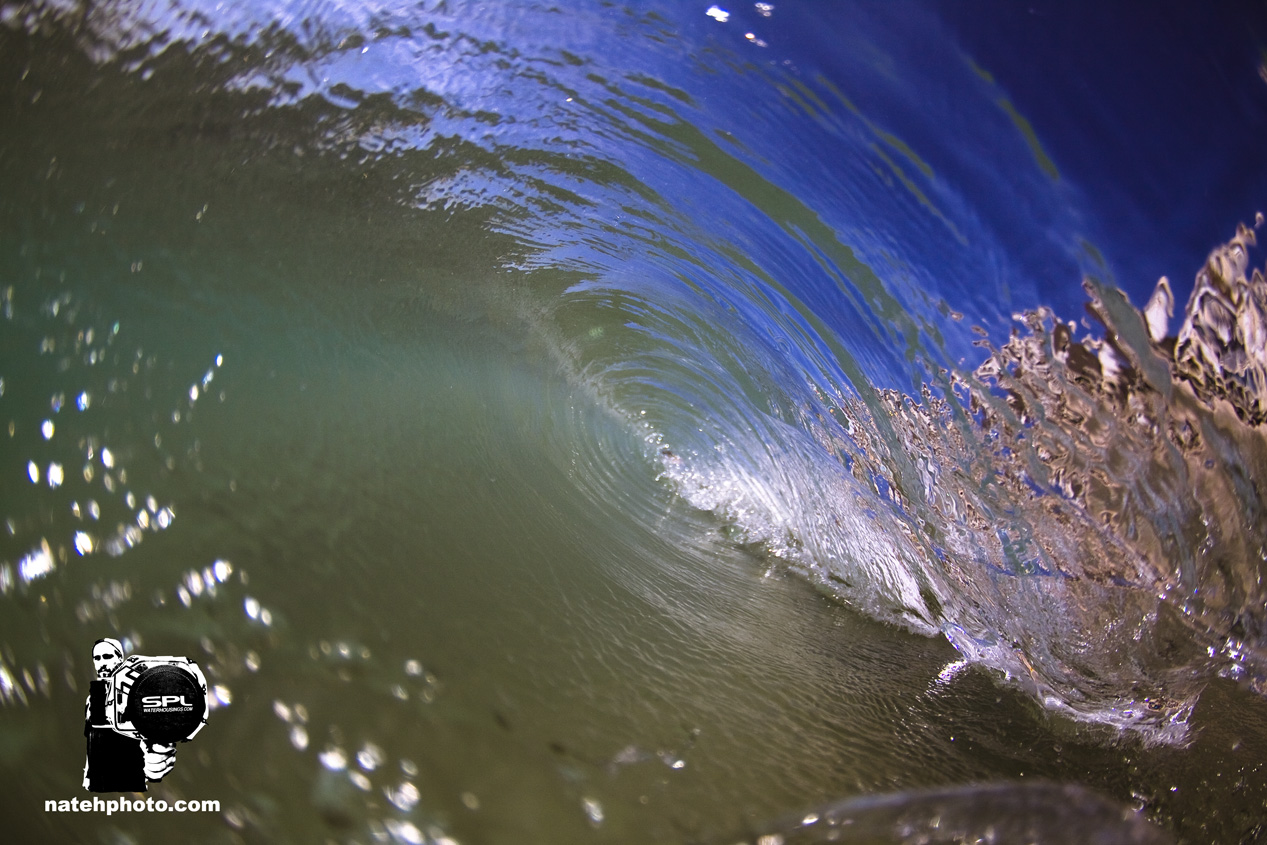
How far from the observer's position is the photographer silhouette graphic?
0.98 meters

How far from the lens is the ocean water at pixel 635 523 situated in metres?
1.23

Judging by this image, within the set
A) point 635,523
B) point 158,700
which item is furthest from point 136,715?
point 635,523

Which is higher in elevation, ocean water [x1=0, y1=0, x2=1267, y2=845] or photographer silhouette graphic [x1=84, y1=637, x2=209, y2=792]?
ocean water [x1=0, y1=0, x2=1267, y2=845]

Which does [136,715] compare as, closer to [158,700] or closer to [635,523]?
[158,700]

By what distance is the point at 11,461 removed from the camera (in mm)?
1637

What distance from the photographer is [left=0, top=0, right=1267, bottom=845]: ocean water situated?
1.23m

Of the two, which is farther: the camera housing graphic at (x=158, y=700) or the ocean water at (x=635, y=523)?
the ocean water at (x=635, y=523)

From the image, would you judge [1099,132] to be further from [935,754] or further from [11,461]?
[11,461]

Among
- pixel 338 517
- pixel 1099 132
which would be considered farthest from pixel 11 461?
pixel 1099 132

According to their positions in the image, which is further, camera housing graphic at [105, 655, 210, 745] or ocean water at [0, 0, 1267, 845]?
ocean water at [0, 0, 1267, 845]

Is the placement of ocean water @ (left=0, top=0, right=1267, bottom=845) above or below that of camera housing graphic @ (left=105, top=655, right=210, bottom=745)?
above

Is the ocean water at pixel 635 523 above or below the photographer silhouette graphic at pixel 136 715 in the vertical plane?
above

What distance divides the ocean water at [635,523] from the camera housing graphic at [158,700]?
0.04 metres

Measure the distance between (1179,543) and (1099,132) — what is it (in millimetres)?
1149
